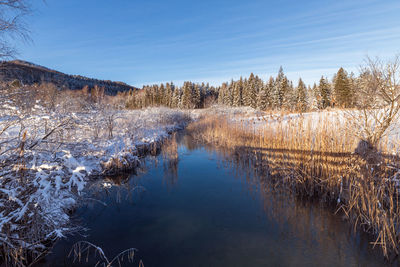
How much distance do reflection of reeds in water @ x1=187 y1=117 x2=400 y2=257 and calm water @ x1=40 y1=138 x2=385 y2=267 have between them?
0.31 m

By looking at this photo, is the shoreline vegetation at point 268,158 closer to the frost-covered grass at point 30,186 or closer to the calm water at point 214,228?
the frost-covered grass at point 30,186

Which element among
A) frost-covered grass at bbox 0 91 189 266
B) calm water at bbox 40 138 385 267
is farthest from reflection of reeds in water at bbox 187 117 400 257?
frost-covered grass at bbox 0 91 189 266

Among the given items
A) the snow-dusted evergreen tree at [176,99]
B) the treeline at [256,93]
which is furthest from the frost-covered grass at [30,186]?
the snow-dusted evergreen tree at [176,99]

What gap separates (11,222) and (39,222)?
28 centimetres

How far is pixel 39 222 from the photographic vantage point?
244 cm

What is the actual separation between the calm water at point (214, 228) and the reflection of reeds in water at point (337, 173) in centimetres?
31

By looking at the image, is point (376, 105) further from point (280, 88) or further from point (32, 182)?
point (280, 88)

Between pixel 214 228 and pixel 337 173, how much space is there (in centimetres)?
254

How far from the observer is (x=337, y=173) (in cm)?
366

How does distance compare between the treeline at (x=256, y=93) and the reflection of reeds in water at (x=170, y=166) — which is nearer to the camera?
the reflection of reeds in water at (x=170, y=166)

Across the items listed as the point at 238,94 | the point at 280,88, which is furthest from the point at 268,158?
the point at 238,94

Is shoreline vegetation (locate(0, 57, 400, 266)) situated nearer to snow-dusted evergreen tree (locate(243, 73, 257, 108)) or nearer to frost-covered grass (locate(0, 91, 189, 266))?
frost-covered grass (locate(0, 91, 189, 266))

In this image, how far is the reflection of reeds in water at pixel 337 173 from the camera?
276 centimetres

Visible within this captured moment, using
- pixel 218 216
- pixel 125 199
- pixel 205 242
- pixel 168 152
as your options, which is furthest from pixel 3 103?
pixel 168 152
